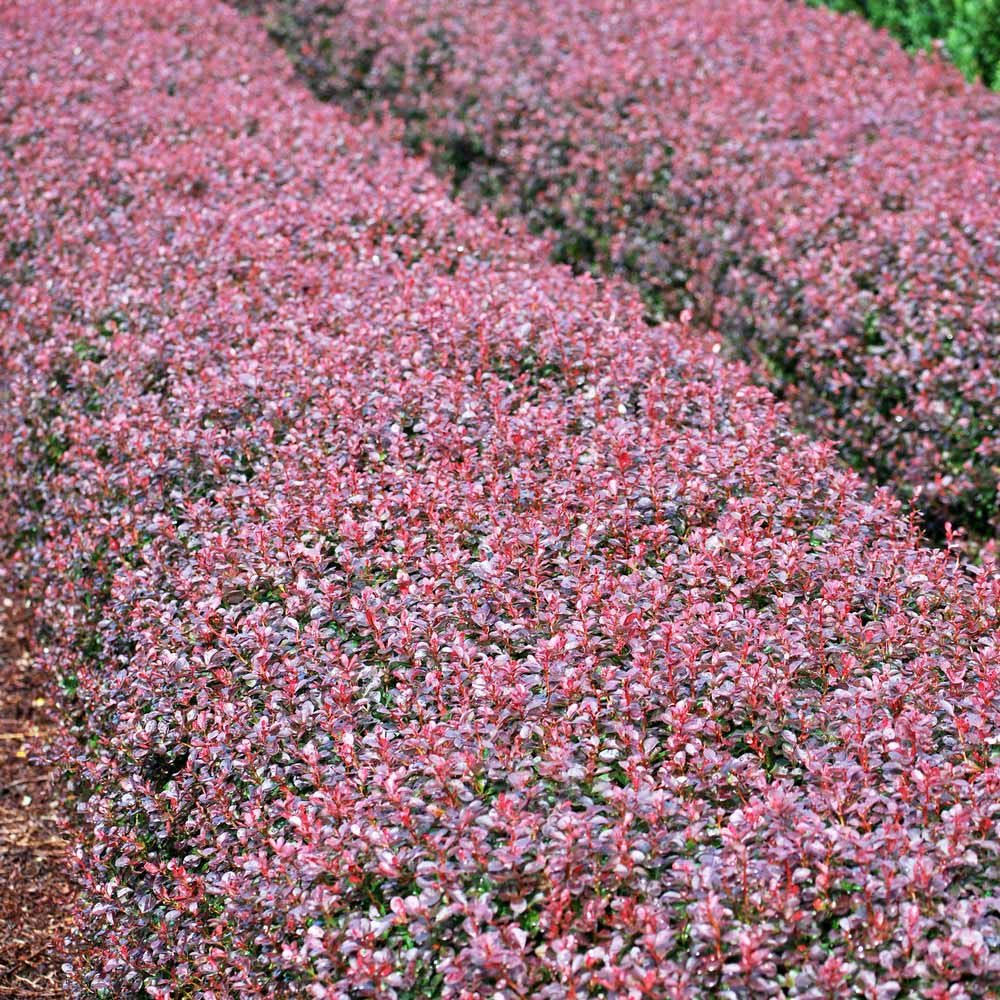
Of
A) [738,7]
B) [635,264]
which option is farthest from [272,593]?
[738,7]

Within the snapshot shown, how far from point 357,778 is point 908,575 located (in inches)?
62.8

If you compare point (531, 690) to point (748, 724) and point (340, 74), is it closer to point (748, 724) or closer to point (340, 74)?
point (748, 724)

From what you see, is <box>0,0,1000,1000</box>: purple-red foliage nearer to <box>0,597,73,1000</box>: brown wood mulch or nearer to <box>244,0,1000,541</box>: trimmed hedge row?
<box>0,597,73,1000</box>: brown wood mulch

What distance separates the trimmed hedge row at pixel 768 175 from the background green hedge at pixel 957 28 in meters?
0.68

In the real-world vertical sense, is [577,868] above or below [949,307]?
below

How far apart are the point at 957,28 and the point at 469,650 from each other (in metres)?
7.35

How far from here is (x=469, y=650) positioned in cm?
271

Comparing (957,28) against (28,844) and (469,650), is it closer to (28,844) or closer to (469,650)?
(469,650)

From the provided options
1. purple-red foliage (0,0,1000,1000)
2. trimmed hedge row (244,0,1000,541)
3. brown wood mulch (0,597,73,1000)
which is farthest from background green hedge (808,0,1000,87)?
brown wood mulch (0,597,73,1000)

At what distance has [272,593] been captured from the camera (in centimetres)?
316

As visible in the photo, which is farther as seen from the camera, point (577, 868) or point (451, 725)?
point (451, 725)

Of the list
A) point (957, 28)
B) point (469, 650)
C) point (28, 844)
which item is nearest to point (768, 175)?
point (957, 28)

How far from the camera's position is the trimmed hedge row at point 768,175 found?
5004mm

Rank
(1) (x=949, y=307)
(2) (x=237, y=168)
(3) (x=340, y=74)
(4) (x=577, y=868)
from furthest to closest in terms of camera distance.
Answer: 1. (3) (x=340, y=74)
2. (2) (x=237, y=168)
3. (1) (x=949, y=307)
4. (4) (x=577, y=868)
